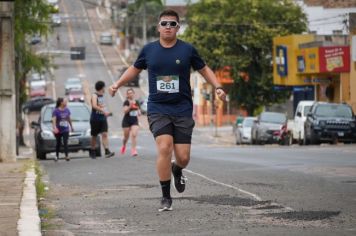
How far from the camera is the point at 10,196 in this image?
13359 mm

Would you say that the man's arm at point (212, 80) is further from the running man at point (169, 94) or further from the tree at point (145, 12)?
the tree at point (145, 12)

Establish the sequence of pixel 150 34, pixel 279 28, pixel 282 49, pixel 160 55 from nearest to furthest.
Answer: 1. pixel 160 55
2. pixel 282 49
3. pixel 279 28
4. pixel 150 34

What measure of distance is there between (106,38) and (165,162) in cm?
11914

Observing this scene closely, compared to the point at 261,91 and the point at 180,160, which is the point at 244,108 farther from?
the point at 180,160

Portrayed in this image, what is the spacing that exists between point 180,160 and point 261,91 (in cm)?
6630

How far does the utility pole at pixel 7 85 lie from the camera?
77.6ft

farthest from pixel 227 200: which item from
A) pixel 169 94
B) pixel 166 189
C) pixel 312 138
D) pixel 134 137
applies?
pixel 312 138

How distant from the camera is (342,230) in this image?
9.63 meters

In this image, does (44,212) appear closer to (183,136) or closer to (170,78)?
(183,136)

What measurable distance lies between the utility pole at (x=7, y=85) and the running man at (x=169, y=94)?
1197 cm

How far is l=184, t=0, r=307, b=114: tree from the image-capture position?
252ft

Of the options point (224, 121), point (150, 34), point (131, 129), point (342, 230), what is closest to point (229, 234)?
point (342, 230)

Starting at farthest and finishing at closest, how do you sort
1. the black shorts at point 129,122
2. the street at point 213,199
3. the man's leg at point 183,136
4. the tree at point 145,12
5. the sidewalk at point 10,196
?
the tree at point 145,12, the black shorts at point 129,122, the man's leg at point 183,136, the street at point 213,199, the sidewalk at point 10,196

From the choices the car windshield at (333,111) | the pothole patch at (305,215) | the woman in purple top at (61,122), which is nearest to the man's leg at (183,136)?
the pothole patch at (305,215)
